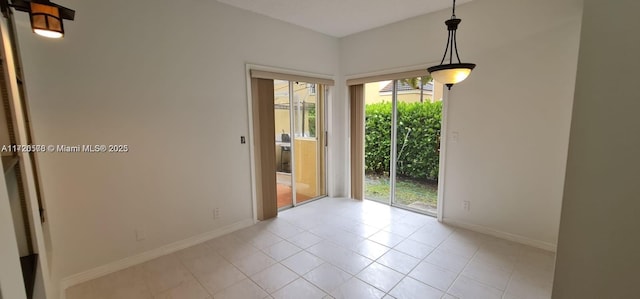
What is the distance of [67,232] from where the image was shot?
2.17 m

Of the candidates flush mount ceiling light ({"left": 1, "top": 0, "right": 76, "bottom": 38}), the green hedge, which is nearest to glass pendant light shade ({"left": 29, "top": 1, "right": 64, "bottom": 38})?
flush mount ceiling light ({"left": 1, "top": 0, "right": 76, "bottom": 38})

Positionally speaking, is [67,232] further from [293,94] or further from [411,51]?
[411,51]

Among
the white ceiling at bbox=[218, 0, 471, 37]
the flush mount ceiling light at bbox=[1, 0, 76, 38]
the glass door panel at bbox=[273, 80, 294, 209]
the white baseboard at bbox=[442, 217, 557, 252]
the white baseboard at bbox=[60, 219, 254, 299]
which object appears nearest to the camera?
the flush mount ceiling light at bbox=[1, 0, 76, 38]

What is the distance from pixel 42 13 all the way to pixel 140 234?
6.43ft

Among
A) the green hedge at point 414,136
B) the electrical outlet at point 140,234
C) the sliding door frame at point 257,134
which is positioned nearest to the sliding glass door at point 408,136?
the green hedge at point 414,136

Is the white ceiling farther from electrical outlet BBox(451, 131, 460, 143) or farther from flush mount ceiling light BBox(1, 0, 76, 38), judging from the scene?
flush mount ceiling light BBox(1, 0, 76, 38)

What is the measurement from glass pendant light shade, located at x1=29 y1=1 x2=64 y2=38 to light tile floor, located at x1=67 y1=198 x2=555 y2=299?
1.93m

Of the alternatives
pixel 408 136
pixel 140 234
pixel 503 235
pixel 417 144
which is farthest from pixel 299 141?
pixel 503 235

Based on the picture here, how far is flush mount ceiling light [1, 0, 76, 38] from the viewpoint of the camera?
1373mm

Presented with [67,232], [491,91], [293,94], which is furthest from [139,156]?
[491,91]

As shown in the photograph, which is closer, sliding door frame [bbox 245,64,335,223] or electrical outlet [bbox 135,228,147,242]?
electrical outlet [bbox 135,228,147,242]

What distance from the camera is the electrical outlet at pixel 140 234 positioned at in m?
2.53

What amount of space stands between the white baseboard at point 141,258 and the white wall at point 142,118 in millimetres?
54

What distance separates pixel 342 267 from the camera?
7.99 feet
